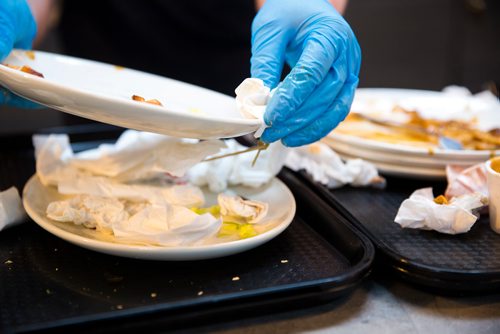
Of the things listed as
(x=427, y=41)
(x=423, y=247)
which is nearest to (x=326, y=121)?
(x=423, y=247)

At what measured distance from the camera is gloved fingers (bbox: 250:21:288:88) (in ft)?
2.90

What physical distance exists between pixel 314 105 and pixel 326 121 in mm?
43

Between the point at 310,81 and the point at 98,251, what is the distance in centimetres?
41

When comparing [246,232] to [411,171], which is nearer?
[246,232]

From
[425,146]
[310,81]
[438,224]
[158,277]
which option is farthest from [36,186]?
[425,146]

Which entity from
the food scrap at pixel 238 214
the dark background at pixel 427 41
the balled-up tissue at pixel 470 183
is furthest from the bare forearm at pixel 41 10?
the dark background at pixel 427 41

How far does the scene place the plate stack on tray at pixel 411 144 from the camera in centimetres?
108

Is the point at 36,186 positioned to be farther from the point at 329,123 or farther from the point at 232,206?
the point at 329,123

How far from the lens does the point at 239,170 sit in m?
1.04

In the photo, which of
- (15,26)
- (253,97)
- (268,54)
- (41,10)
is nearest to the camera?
(253,97)

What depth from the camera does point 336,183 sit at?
1.08 meters

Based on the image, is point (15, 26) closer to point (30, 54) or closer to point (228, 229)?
point (30, 54)

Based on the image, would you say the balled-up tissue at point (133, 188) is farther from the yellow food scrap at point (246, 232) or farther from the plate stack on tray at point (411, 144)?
the plate stack on tray at point (411, 144)

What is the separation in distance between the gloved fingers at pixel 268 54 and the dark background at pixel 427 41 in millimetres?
1904
